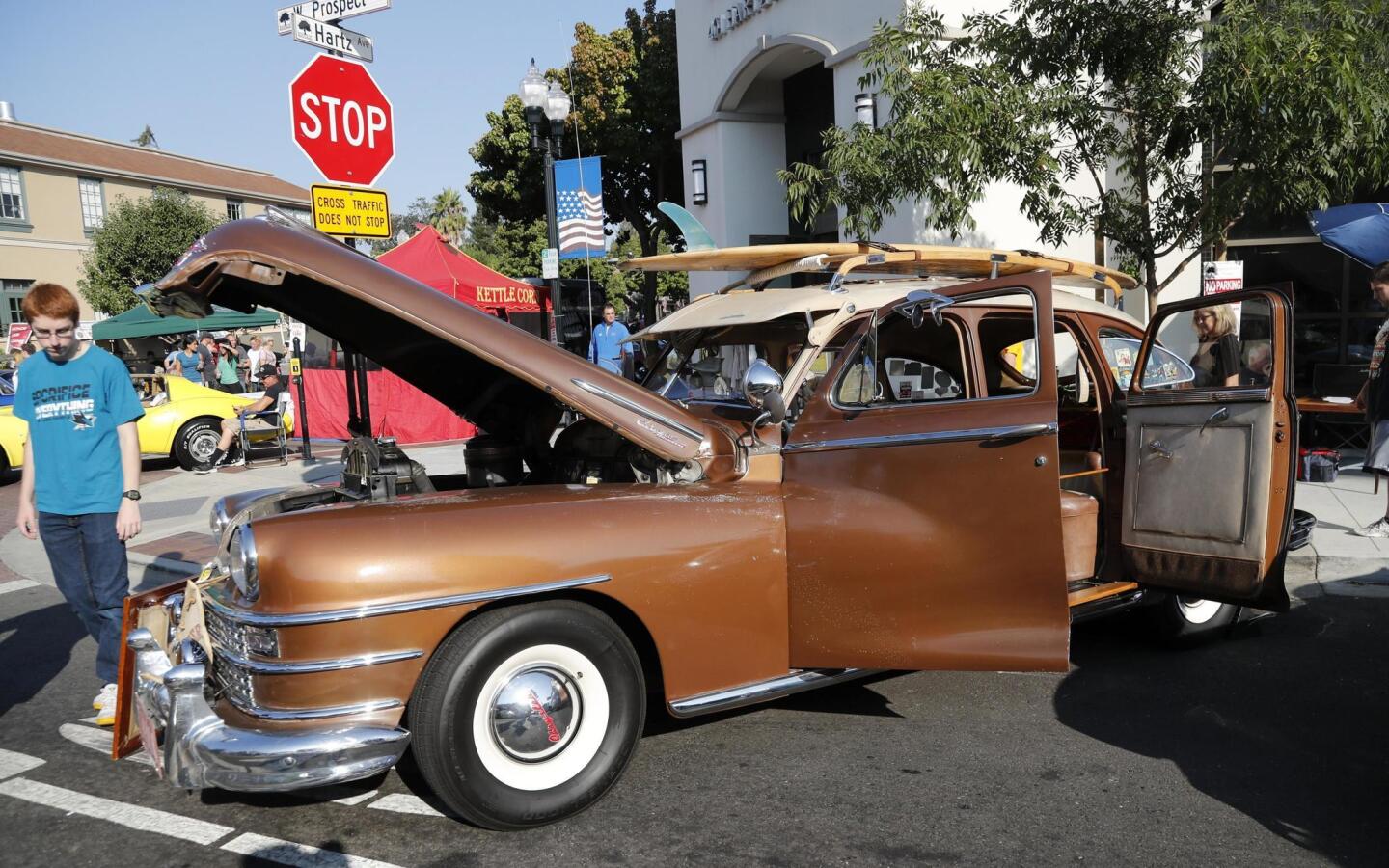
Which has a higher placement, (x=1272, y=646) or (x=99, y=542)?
(x=99, y=542)

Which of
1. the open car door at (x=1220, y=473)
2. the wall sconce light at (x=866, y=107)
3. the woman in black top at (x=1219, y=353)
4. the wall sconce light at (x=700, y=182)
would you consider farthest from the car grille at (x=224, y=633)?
the wall sconce light at (x=700, y=182)

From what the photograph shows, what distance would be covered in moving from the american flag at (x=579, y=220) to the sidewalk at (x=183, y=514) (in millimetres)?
3242

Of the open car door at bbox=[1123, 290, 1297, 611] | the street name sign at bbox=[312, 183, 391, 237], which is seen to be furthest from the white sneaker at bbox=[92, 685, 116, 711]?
the open car door at bbox=[1123, 290, 1297, 611]

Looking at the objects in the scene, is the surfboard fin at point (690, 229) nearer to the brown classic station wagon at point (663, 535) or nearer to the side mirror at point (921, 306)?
the brown classic station wagon at point (663, 535)

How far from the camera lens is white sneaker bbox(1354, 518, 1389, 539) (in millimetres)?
6578

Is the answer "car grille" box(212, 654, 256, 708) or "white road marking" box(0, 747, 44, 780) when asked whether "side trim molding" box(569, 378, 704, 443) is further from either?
"white road marking" box(0, 747, 44, 780)

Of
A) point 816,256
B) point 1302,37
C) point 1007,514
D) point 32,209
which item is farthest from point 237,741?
point 32,209

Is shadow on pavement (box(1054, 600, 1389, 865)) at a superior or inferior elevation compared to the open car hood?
inferior

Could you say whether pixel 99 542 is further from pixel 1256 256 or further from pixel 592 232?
pixel 1256 256

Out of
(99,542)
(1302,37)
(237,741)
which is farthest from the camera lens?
(1302,37)

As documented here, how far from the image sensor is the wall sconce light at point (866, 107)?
1130 centimetres

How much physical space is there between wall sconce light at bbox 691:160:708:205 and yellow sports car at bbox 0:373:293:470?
7.50m

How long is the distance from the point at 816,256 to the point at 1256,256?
31.7 ft

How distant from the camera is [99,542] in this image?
4156 millimetres
